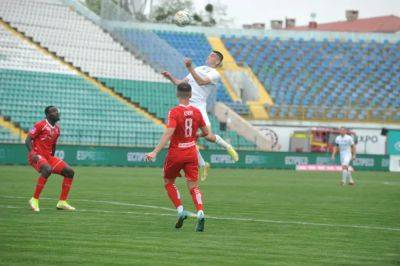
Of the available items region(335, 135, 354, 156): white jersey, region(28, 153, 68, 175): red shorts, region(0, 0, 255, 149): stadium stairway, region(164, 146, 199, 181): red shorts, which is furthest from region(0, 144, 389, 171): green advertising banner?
region(164, 146, 199, 181): red shorts

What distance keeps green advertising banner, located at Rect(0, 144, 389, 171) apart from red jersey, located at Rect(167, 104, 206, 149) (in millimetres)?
25640

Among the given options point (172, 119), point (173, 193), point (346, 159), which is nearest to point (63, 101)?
point (346, 159)

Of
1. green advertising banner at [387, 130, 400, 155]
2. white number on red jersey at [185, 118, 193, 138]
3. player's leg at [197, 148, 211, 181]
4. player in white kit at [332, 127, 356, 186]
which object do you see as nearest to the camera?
white number on red jersey at [185, 118, 193, 138]

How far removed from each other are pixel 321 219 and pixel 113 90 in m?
35.1

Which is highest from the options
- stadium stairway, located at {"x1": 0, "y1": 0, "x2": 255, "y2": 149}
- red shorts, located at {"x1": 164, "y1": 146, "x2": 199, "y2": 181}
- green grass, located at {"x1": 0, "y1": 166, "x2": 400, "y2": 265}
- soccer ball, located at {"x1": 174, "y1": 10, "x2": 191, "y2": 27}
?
stadium stairway, located at {"x1": 0, "y1": 0, "x2": 255, "y2": 149}

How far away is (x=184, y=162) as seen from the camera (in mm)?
13602

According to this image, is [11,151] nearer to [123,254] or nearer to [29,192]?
[29,192]

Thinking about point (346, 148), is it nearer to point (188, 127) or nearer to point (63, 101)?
point (63, 101)

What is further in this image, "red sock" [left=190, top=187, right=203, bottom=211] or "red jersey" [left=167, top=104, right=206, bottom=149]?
"red sock" [left=190, top=187, right=203, bottom=211]

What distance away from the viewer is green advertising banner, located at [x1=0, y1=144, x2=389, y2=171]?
3862 centimetres

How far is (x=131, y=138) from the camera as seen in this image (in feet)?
151

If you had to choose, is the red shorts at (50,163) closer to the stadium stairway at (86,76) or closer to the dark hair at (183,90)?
the dark hair at (183,90)

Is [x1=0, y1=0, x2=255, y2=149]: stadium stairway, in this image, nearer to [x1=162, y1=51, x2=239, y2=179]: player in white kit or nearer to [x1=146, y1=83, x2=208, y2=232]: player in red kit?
[x1=162, y1=51, x2=239, y2=179]: player in white kit

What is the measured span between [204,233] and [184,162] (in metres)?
1.15
